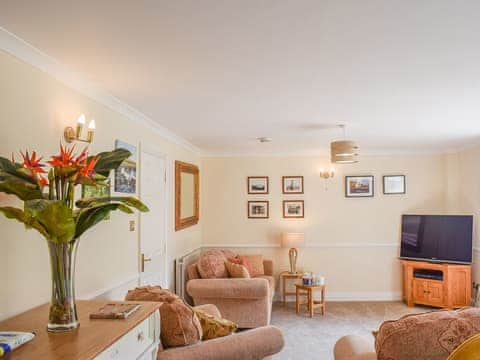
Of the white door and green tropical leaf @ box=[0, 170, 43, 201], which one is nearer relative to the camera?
green tropical leaf @ box=[0, 170, 43, 201]

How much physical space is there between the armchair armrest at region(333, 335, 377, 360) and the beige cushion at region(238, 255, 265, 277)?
3412mm

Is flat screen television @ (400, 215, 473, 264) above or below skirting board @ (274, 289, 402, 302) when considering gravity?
above

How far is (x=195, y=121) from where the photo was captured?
4078mm

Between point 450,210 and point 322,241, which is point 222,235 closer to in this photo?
point 322,241

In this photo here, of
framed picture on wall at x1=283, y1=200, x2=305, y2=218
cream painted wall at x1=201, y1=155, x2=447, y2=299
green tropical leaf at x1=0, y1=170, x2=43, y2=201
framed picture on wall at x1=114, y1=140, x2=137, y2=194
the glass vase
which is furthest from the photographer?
framed picture on wall at x1=283, y1=200, x2=305, y2=218

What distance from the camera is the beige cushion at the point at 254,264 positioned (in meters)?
5.87

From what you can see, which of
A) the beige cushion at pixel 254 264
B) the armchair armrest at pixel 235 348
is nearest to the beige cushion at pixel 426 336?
the armchair armrest at pixel 235 348

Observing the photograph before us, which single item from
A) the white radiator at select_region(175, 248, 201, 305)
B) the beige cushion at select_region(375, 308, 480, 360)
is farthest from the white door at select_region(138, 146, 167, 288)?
the beige cushion at select_region(375, 308, 480, 360)

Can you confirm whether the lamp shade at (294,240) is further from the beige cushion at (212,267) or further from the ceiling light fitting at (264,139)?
the ceiling light fitting at (264,139)

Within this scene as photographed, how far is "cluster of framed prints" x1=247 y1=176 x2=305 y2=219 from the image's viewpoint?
6.64 m

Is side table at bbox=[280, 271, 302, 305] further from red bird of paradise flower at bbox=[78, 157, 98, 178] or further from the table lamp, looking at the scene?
red bird of paradise flower at bbox=[78, 157, 98, 178]

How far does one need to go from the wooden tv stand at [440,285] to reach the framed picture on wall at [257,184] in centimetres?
252

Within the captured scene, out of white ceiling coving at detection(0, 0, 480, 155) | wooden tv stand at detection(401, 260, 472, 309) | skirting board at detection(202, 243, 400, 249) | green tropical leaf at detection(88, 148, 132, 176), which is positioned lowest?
wooden tv stand at detection(401, 260, 472, 309)

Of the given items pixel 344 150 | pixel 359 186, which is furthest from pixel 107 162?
pixel 359 186
